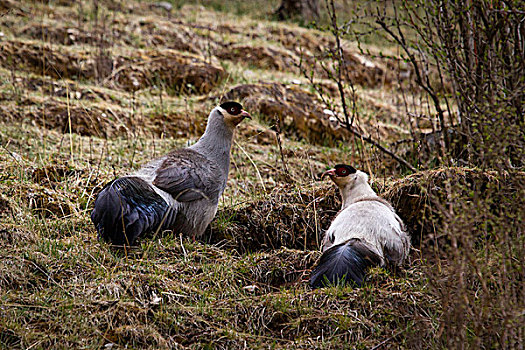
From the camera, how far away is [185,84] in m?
→ 9.21

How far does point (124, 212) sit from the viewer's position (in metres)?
4.21

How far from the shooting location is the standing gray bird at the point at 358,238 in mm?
3946

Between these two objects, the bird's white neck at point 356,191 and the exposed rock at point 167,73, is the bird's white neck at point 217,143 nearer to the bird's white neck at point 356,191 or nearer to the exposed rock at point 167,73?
the bird's white neck at point 356,191

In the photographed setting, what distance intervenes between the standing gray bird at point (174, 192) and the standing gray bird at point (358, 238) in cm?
119

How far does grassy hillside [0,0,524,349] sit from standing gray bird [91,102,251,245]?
0.21m

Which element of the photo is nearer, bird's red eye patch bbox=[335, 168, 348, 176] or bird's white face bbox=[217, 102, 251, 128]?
bird's red eye patch bbox=[335, 168, 348, 176]

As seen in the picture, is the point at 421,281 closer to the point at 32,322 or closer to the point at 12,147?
the point at 32,322

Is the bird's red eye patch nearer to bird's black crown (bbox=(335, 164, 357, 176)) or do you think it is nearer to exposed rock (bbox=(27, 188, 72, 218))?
bird's black crown (bbox=(335, 164, 357, 176))

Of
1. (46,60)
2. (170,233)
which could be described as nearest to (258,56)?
(46,60)

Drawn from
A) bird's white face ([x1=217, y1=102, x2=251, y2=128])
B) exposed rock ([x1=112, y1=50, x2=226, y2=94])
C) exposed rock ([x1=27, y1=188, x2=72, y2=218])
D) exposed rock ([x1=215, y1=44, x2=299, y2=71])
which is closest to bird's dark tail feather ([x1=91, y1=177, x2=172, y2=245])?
exposed rock ([x1=27, y1=188, x2=72, y2=218])

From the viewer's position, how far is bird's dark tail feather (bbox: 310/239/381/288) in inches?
153

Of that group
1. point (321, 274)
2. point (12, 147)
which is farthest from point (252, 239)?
point (12, 147)

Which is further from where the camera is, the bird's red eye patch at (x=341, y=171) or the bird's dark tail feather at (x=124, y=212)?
the bird's red eye patch at (x=341, y=171)

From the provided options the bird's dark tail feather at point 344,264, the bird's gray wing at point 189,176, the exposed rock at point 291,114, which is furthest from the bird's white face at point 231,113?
the exposed rock at point 291,114
